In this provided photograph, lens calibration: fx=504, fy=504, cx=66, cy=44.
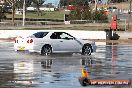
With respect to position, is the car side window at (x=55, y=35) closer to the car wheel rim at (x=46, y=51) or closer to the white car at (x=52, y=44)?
the white car at (x=52, y=44)

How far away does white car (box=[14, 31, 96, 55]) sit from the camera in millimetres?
26531

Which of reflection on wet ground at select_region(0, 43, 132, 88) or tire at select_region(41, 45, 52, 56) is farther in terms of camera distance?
tire at select_region(41, 45, 52, 56)

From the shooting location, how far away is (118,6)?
188 metres

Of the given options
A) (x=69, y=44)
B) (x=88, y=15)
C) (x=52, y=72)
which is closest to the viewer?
(x=52, y=72)

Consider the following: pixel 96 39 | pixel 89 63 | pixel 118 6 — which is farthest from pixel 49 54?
pixel 118 6

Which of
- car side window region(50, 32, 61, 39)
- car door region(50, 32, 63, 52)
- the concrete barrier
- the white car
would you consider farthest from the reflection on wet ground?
the concrete barrier

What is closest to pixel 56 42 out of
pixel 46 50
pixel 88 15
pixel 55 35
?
pixel 55 35

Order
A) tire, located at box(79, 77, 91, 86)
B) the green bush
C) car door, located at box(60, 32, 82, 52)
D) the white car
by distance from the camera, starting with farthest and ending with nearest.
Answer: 1. the green bush
2. car door, located at box(60, 32, 82, 52)
3. the white car
4. tire, located at box(79, 77, 91, 86)

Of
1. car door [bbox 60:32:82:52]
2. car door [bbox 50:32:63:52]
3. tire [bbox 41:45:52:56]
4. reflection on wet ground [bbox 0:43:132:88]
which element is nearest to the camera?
reflection on wet ground [bbox 0:43:132:88]

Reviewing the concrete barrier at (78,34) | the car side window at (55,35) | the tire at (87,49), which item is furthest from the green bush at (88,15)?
the car side window at (55,35)

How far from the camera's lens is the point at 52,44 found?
26828 millimetres

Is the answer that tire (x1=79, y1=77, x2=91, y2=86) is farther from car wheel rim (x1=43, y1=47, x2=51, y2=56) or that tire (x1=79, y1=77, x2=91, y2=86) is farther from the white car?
car wheel rim (x1=43, y1=47, x2=51, y2=56)

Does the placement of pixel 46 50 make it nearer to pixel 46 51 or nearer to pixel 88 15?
pixel 46 51

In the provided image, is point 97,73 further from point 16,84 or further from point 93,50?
point 93,50
